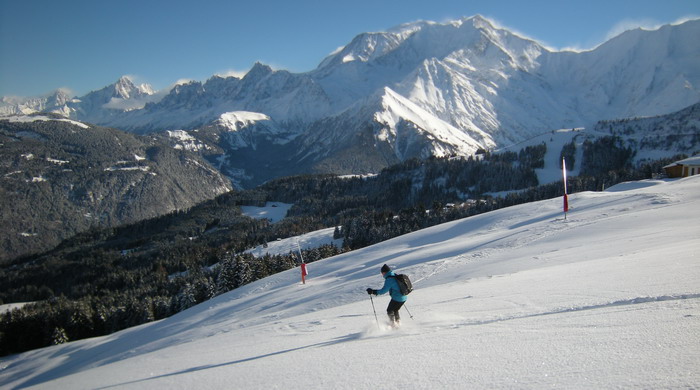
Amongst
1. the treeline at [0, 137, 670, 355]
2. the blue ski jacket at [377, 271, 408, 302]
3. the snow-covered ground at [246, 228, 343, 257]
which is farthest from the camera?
the snow-covered ground at [246, 228, 343, 257]

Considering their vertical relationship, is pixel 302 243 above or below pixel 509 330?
below

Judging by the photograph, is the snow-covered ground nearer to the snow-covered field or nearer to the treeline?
the treeline

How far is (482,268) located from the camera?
20078mm

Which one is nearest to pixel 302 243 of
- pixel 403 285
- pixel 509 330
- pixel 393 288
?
pixel 393 288

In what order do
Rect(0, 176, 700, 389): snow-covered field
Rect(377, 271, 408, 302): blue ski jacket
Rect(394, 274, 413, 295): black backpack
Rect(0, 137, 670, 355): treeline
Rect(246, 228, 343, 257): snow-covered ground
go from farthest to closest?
Rect(246, 228, 343, 257): snow-covered ground
Rect(0, 137, 670, 355): treeline
Rect(377, 271, 408, 302): blue ski jacket
Rect(394, 274, 413, 295): black backpack
Rect(0, 176, 700, 389): snow-covered field

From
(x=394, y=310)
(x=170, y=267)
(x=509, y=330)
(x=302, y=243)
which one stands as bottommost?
(x=170, y=267)

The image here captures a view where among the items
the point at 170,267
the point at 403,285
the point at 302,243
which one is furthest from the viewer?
the point at 170,267

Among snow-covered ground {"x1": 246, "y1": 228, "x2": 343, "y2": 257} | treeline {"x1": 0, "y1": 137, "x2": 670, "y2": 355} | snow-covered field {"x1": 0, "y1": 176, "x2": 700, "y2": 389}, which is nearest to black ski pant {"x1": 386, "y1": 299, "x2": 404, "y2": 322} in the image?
snow-covered field {"x1": 0, "y1": 176, "x2": 700, "y2": 389}

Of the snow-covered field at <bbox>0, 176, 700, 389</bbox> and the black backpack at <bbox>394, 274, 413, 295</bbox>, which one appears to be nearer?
the snow-covered field at <bbox>0, 176, 700, 389</bbox>

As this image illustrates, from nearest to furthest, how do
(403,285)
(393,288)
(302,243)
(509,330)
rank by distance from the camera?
(509,330)
(403,285)
(393,288)
(302,243)

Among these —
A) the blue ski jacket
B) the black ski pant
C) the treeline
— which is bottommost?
the treeline

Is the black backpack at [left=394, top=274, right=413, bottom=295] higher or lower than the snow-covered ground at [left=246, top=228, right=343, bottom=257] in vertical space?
higher

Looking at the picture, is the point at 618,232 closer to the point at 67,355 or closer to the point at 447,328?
the point at 447,328

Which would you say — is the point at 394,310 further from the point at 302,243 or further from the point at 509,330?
the point at 302,243
